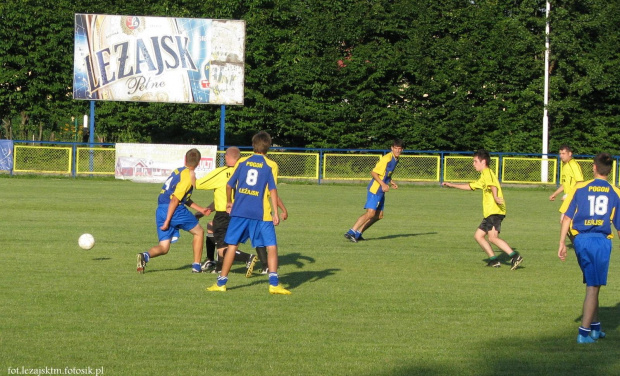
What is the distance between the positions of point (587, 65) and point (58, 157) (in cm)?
2308

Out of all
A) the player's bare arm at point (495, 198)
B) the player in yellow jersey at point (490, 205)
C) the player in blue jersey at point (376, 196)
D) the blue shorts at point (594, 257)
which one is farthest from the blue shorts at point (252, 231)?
the player in blue jersey at point (376, 196)

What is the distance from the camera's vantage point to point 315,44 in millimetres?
40812

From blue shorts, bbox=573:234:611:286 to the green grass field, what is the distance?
1.93ft

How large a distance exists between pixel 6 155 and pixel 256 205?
26.6 metres

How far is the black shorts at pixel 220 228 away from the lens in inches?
441

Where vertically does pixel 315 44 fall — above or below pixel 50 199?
above

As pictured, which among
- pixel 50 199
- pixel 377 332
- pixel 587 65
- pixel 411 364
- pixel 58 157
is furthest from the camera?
pixel 587 65

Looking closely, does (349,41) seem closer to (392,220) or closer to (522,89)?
(522,89)

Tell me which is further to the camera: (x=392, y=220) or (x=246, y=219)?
(x=392, y=220)

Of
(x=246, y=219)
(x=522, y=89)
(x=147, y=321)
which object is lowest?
(x=147, y=321)

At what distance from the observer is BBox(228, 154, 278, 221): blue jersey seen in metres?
9.46

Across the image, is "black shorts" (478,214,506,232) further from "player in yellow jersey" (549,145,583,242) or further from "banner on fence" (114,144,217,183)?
"banner on fence" (114,144,217,183)

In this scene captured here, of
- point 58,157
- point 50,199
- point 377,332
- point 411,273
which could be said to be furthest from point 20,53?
point 377,332

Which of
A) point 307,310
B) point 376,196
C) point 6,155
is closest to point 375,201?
point 376,196
